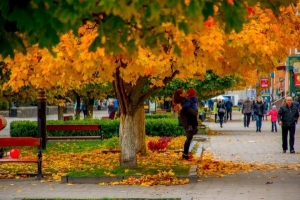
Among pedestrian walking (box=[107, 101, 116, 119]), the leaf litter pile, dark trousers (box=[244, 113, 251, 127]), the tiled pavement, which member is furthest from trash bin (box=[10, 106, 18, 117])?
the tiled pavement

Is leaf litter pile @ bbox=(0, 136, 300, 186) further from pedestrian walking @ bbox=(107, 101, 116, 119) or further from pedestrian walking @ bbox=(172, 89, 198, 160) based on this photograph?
pedestrian walking @ bbox=(107, 101, 116, 119)

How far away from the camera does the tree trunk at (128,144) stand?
1536 cm

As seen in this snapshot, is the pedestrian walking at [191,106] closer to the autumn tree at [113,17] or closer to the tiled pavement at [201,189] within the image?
the tiled pavement at [201,189]

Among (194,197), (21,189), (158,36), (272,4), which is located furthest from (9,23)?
(21,189)

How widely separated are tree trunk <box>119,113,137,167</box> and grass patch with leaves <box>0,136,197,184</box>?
182mm

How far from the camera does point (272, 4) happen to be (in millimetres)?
6613

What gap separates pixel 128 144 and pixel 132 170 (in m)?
0.77

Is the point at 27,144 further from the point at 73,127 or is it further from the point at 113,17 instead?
the point at 73,127

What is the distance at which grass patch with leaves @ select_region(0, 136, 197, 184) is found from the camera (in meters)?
14.8

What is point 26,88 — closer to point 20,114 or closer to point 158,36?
point 158,36

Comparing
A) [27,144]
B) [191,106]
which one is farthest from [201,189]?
[191,106]

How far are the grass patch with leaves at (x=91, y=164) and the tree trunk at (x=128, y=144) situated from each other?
0.60 ft

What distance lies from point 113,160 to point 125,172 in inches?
130

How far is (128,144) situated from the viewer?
50.6ft
